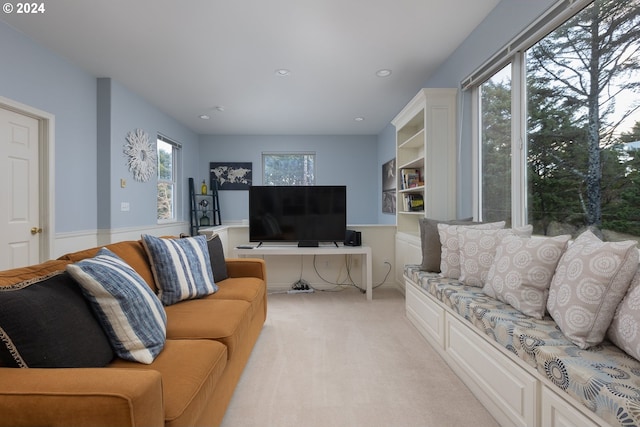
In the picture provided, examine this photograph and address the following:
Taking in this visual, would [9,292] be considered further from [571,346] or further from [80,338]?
[571,346]

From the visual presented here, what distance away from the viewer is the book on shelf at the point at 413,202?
3652mm

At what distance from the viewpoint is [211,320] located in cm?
171

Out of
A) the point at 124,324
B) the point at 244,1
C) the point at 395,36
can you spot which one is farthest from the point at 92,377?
the point at 395,36

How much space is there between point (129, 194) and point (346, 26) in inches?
A: 127

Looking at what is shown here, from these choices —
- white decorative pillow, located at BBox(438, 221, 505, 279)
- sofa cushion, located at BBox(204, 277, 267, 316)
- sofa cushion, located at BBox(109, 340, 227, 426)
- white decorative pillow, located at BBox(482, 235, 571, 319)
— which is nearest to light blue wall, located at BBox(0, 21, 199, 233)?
sofa cushion, located at BBox(204, 277, 267, 316)

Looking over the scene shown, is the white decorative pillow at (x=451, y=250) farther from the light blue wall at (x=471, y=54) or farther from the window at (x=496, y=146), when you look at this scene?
the light blue wall at (x=471, y=54)

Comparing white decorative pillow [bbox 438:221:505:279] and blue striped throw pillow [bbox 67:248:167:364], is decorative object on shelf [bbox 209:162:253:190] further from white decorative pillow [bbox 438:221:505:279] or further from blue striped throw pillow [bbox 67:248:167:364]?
blue striped throw pillow [bbox 67:248:167:364]

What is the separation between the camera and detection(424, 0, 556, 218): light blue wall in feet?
7.20

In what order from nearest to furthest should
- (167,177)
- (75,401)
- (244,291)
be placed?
1. (75,401)
2. (244,291)
3. (167,177)

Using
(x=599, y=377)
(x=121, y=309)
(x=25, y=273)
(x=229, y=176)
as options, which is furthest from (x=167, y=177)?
(x=599, y=377)

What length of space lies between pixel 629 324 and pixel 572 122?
129 centimetres

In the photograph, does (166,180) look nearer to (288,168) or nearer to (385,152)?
(288,168)

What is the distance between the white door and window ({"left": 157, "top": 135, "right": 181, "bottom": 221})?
2.07m

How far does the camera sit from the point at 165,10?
2416mm
